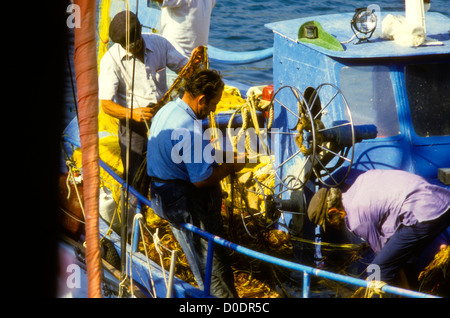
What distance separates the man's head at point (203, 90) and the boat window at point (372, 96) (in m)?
1.25

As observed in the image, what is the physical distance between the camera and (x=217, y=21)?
17.3 meters

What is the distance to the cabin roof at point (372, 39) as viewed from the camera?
4.50 metres

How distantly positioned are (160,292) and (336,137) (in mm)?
1741

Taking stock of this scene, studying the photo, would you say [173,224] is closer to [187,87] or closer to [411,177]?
[187,87]

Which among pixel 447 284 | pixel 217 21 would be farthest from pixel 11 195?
pixel 217 21

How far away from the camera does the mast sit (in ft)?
8.92

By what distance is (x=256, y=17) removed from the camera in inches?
691

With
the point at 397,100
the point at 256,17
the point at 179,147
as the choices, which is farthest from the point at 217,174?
the point at 256,17

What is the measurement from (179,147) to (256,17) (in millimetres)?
14463

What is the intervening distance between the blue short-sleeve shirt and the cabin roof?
140 centimetres

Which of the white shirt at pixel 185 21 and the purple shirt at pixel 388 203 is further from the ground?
the white shirt at pixel 185 21

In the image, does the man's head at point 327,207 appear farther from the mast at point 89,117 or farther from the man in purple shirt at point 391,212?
the mast at point 89,117

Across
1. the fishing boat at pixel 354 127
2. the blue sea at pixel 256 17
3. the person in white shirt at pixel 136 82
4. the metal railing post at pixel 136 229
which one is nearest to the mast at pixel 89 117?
the fishing boat at pixel 354 127

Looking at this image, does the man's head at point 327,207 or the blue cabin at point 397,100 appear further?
the blue cabin at point 397,100
